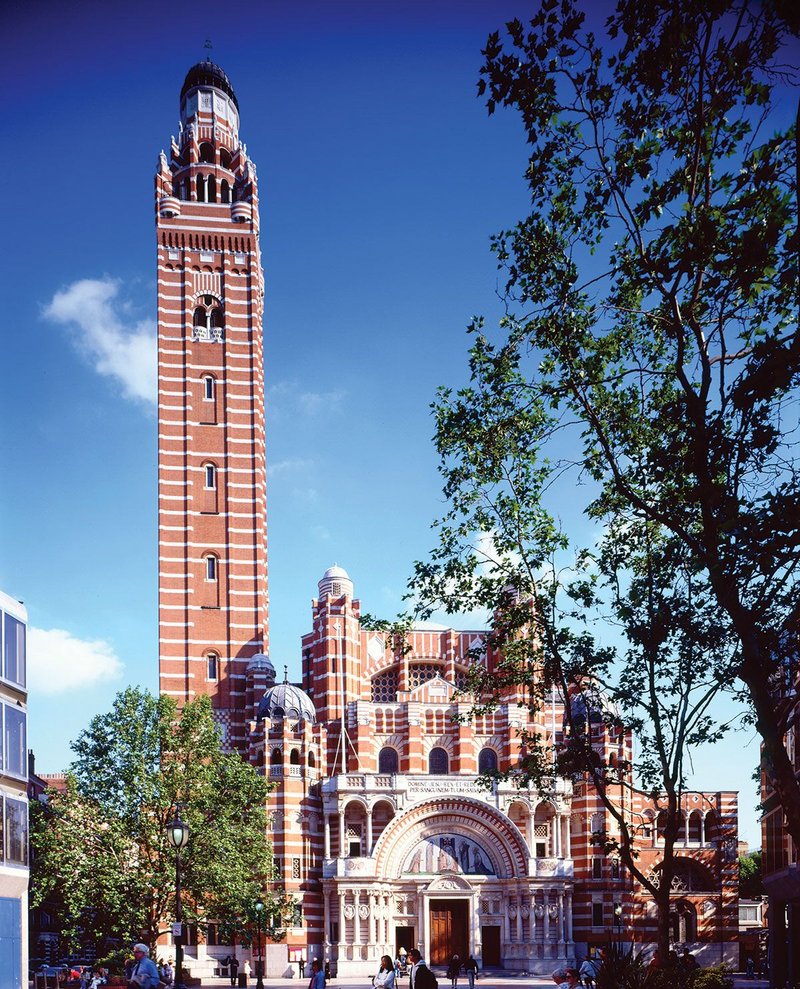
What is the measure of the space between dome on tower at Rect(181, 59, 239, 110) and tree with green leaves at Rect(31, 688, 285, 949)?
146 feet

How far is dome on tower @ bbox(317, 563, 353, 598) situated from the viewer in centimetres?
7056

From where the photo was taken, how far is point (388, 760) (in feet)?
217

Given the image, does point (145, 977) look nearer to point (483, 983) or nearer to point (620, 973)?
point (620, 973)

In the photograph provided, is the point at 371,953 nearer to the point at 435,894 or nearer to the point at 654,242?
the point at 435,894

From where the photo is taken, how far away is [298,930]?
61.1 m

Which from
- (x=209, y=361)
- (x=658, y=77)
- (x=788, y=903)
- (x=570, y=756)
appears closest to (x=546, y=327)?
(x=658, y=77)

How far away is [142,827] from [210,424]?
28.9 m

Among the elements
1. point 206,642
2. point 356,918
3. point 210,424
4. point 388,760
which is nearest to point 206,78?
point 210,424

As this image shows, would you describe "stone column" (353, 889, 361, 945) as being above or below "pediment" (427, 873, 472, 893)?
below

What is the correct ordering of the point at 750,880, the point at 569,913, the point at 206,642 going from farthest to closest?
the point at 750,880, the point at 206,642, the point at 569,913

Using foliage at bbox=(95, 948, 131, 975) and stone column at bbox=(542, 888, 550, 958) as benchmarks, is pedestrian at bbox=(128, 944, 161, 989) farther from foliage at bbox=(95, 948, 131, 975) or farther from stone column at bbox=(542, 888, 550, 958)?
stone column at bbox=(542, 888, 550, 958)

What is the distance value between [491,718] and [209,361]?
84.1 feet

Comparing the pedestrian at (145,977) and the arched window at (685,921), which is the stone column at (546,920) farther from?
the pedestrian at (145,977)

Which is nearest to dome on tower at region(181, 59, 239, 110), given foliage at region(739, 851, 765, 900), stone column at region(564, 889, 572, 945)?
stone column at region(564, 889, 572, 945)
